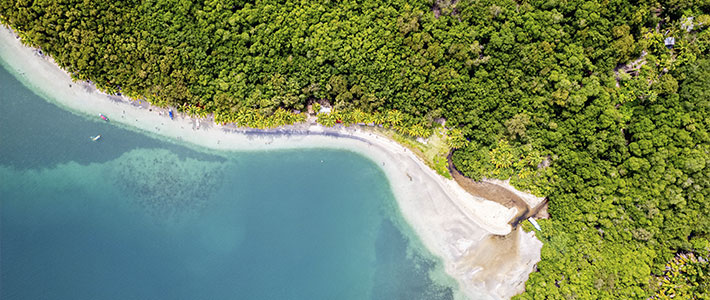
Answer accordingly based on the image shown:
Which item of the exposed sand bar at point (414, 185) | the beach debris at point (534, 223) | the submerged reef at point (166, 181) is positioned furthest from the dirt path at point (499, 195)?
the submerged reef at point (166, 181)

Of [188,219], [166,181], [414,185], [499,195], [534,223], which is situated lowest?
[534,223]

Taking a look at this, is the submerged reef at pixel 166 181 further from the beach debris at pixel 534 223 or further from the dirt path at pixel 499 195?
the beach debris at pixel 534 223

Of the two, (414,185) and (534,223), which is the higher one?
(414,185)

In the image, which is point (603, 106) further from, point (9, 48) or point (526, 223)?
point (9, 48)

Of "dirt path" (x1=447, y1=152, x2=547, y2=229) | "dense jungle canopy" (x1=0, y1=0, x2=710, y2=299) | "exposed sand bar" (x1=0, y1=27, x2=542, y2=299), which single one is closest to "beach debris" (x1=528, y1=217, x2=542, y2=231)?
"dirt path" (x1=447, y1=152, x2=547, y2=229)

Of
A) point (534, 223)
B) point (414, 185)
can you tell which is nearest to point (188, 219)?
point (414, 185)

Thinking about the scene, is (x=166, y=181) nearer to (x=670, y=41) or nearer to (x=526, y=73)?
(x=526, y=73)
